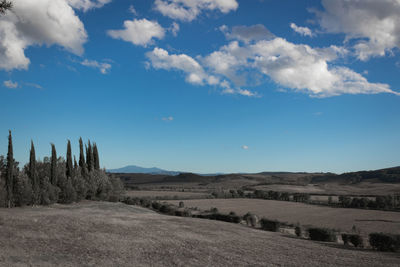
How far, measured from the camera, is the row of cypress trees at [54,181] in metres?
38.4

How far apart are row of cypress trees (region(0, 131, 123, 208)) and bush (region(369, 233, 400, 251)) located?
37.7 m

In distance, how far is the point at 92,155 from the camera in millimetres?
59438

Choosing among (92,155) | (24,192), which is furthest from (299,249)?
(92,155)

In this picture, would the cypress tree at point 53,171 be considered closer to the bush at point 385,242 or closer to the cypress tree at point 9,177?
the cypress tree at point 9,177

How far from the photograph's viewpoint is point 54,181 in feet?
145

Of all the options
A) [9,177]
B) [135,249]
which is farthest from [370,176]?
[135,249]

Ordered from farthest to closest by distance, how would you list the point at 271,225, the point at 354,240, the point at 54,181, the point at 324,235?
the point at 54,181, the point at 271,225, the point at 324,235, the point at 354,240

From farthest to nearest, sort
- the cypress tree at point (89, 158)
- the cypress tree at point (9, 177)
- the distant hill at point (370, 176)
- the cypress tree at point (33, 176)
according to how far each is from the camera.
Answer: the distant hill at point (370, 176) → the cypress tree at point (89, 158) → the cypress tree at point (33, 176) → the cypress tree at point (9, 177)

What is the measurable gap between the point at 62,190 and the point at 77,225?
27.7m

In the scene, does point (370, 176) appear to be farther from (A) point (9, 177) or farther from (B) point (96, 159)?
(A) point (9, 177)

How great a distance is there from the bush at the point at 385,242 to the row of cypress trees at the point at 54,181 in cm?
3768

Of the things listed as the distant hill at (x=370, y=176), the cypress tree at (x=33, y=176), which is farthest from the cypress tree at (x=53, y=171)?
the distant hill at (x=370, y=176)

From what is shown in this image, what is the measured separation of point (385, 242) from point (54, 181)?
41269 millimetres

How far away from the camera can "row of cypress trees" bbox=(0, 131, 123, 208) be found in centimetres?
3838
